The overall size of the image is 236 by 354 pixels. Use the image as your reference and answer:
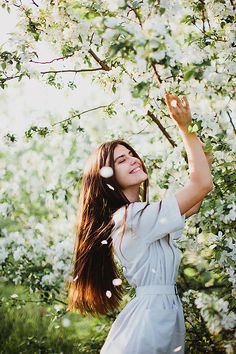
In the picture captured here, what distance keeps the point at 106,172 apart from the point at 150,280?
527 millimetres

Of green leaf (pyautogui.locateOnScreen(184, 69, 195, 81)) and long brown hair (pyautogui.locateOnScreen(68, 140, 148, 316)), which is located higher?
green leaf (pyautogui.locateOnScreen(184, 69, 195, 81))

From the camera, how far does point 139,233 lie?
260 centimetres

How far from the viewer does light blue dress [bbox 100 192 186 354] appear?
8.28 ft

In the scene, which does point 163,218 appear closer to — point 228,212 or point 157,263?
point 157,263

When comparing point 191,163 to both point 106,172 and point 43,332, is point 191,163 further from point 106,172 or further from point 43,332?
point 43,332

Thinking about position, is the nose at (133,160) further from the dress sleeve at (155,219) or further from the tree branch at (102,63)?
the tree branch at (102,63)

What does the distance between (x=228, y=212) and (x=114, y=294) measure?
71cm

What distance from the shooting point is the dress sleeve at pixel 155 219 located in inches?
99.3

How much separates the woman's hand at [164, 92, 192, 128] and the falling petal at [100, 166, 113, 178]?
0.47 metres

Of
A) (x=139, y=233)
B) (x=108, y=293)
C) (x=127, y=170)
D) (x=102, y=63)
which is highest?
(x=102, y=63)

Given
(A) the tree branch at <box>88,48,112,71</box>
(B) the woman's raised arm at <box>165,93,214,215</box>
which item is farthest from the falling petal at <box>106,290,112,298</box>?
(A) the tree branch at <box>88,48,112,71</box>

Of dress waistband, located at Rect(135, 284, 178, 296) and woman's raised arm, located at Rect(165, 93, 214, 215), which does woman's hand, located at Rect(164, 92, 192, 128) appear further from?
dress waistband, located at Rect(135, 284, 178, 296)

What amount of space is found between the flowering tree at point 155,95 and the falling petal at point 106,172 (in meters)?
0.33

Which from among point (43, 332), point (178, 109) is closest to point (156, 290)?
point (178, 109)
